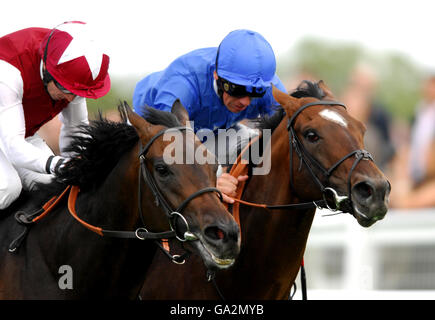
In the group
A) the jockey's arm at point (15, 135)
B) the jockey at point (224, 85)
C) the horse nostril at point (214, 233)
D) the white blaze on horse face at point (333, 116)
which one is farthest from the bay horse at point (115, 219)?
the white blaze on horse face at point (333, 116)

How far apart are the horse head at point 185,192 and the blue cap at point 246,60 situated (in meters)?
0.86

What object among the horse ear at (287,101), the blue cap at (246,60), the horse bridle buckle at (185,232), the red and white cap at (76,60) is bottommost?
the horse bridle buckle at (185,232)

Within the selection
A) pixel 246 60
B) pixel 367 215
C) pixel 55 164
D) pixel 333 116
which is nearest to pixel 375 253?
pixel 246 60

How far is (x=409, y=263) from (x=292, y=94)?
12.7 ft

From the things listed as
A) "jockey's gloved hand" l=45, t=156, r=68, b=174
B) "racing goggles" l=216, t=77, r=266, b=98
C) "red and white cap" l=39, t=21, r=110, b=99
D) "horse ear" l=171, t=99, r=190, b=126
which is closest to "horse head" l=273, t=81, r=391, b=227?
"racing goggles" l=216, t=77, r=266, b=98

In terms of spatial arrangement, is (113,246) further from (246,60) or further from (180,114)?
(246,60)

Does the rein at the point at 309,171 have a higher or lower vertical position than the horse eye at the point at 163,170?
lower

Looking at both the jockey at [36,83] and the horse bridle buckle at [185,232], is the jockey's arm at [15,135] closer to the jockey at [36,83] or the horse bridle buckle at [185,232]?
the jockey at [36,83]

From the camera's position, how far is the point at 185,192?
3115 millimetres

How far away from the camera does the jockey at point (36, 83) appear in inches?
142

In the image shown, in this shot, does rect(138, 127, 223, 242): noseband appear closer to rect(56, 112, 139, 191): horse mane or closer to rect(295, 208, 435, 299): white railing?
rect(56, 112, 139, 191): horse mane

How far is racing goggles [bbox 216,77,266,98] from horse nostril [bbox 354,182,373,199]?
970 millimetres

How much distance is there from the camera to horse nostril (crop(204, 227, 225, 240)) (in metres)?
2.99
